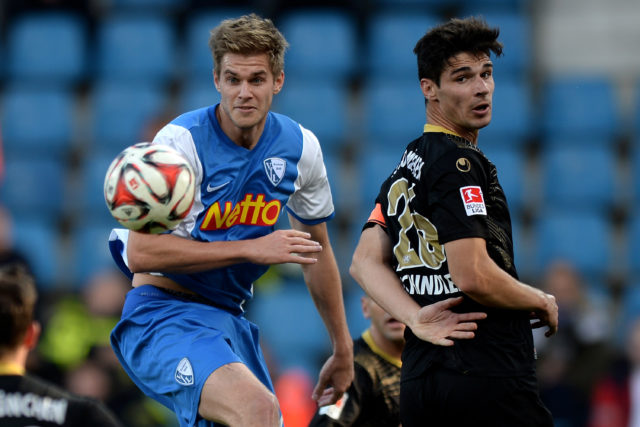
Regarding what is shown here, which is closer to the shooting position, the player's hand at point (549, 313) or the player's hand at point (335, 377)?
the player's hand at point (549, 313)

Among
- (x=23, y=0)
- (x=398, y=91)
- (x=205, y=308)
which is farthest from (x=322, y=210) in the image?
(x=23, y=0)

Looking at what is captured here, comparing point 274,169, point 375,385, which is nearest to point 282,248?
point 274,169

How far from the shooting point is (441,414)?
3992 millimetres

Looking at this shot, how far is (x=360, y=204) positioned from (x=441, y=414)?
6378 mm

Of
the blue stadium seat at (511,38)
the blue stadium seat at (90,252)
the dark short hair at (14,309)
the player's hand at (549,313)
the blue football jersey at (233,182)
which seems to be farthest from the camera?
the blue stadium seat at (511,38)

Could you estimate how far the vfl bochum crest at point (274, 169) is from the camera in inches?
193

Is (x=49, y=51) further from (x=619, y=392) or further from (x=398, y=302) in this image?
(x=398, y=302)

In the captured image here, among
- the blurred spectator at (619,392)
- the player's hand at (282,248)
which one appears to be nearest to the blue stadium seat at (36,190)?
the blurred spectator at (619,392)

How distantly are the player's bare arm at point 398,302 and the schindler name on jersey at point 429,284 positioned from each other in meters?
0.04

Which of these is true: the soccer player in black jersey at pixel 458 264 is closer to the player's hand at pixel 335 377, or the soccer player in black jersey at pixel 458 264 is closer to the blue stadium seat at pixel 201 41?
the player's hand at pixel 335 377

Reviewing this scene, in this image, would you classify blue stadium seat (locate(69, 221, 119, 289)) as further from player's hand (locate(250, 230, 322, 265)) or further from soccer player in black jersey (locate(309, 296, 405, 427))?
player's hand (locate(250, 230, 322, 265))

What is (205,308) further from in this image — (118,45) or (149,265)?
(118,45)

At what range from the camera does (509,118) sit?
10898mm

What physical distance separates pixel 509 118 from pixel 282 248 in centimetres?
702
